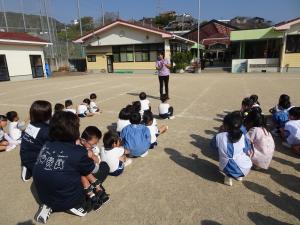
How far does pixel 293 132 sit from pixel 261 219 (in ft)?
6.65

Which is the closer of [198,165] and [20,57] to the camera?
[198,165]

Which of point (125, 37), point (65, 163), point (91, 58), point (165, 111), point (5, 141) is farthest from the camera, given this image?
point (91, 58)

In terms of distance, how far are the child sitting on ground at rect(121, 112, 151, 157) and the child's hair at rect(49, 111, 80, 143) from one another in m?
1.51

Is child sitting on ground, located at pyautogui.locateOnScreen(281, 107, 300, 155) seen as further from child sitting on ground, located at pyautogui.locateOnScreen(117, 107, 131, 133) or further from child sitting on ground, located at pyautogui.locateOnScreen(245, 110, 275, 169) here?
child sitting on ground, located at pyautogui.locateOnScreen(117, 107, 131, 133)

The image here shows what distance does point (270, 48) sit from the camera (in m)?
19.6

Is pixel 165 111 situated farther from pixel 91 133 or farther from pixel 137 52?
pixel 137 52

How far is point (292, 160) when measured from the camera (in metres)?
3.77

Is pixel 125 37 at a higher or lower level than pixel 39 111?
higher

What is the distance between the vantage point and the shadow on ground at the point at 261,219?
8.02ft

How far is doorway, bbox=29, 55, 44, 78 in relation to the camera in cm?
2023

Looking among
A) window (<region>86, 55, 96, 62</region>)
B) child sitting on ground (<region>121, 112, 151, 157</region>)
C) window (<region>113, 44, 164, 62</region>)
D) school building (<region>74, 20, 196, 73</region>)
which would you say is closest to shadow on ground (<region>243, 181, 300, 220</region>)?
child sitting on ground (<region>121, 112, 151, 157</region>)

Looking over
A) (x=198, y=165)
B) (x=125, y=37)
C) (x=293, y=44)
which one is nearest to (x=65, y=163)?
(x=198, y=165)

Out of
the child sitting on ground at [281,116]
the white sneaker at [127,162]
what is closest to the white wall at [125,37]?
the child sitting on ground at [281,116]

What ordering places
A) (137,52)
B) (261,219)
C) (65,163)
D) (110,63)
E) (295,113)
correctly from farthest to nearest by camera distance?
(110,63) < (137,52) < (295,113) < (261,219) < (65,163)
